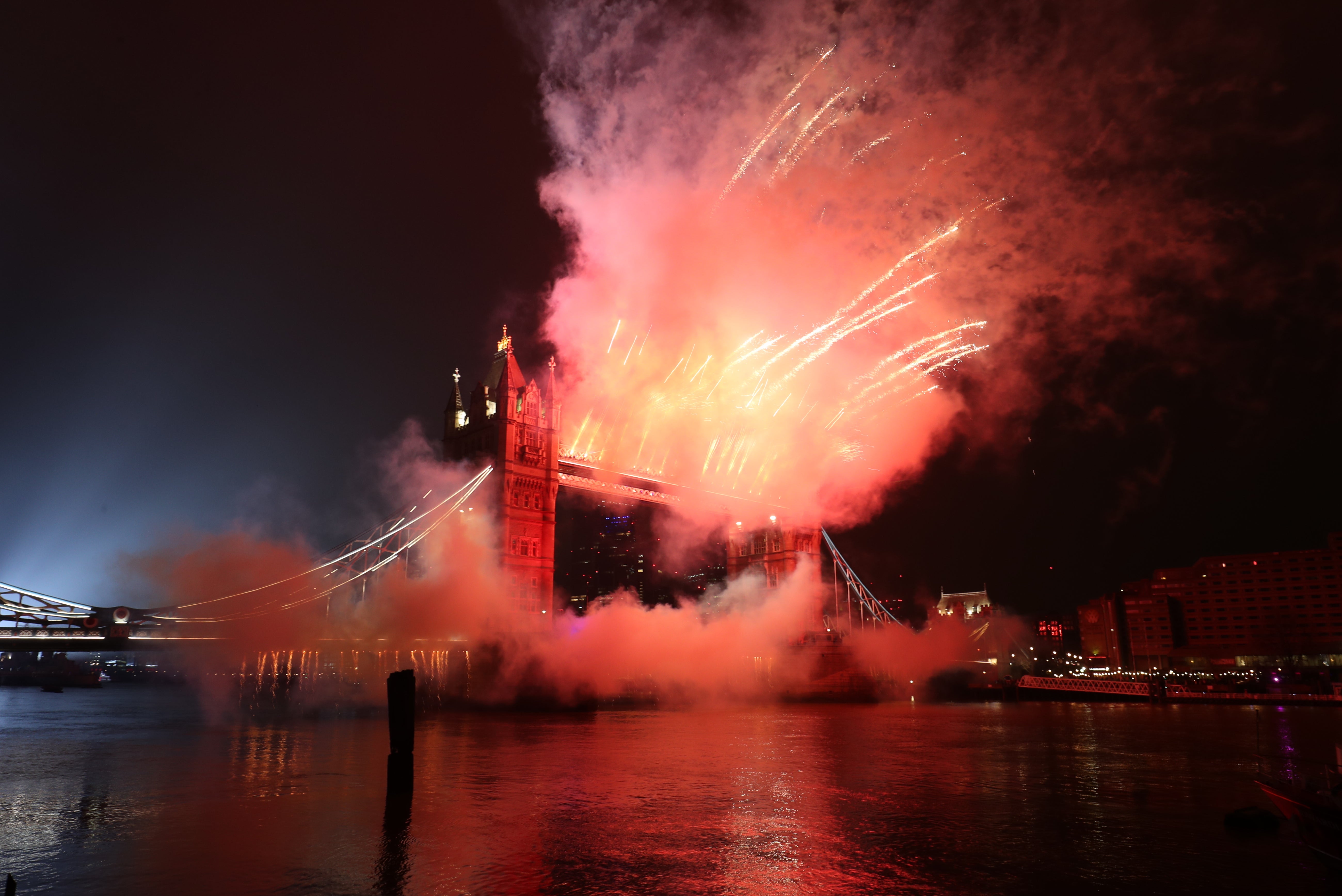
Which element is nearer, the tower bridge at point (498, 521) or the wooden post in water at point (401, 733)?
the wooden post in water at point (401, 733)

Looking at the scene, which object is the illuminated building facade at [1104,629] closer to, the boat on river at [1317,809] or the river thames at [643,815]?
the river thames at [643,815]

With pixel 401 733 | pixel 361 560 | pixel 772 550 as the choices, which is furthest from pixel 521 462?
pixel 401 733

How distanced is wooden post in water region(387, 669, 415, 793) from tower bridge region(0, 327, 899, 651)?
84.4 feet

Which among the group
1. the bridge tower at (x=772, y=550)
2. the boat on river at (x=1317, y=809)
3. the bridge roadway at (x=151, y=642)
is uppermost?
the bridge tower at (x=772, y=550)

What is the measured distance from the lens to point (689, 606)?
62.7 m

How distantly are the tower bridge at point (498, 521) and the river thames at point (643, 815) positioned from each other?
896cm

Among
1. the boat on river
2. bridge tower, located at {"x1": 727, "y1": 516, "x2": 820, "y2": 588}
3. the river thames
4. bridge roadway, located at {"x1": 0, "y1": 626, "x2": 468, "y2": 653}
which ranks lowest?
the river thames

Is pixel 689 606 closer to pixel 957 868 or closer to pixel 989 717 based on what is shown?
pixel 989 717

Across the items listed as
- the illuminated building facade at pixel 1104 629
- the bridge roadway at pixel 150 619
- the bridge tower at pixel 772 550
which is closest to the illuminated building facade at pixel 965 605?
the illuminated building facade at pixel 1104 629

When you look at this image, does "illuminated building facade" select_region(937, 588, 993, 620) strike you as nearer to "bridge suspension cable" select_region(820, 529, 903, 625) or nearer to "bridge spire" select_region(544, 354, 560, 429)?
"bridge suspension cable" select_region(820, 529, 903, 625)

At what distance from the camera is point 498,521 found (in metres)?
52.8

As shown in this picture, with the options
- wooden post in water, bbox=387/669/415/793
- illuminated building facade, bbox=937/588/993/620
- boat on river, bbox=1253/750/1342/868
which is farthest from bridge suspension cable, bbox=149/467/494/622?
illuminated building facade, bbox=937/588/993/620

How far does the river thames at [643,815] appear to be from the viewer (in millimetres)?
12648

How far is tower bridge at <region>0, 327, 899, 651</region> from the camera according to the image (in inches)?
1722
